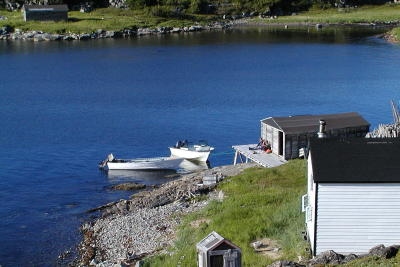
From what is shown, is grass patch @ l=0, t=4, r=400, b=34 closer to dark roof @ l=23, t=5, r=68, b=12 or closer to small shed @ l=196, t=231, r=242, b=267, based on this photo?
dark roof @ l=23, t=5, r=68, b=12

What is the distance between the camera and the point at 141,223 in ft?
125

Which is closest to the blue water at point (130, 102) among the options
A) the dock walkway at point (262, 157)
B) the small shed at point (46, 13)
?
the dock walkway at point (262, 157)

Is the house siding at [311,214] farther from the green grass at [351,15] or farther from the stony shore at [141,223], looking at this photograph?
the green grass at [351,15]

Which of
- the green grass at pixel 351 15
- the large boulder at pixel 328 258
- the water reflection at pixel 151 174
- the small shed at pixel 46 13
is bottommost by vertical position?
the water reflection at pixel 151 174

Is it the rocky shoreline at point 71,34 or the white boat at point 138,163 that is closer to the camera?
the white boat at point 138,163

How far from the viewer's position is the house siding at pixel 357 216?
25.3m

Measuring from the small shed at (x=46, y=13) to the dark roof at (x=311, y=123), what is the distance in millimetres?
116016

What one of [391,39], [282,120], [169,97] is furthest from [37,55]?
[282,120]

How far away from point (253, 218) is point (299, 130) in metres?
15.3

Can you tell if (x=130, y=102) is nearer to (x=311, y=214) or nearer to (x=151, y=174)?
(x=151, y=174)

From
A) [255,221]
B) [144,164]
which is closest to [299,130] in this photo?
[144,164]

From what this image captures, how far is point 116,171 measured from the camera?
52500 millimetres

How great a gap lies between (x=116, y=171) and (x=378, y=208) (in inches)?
1177

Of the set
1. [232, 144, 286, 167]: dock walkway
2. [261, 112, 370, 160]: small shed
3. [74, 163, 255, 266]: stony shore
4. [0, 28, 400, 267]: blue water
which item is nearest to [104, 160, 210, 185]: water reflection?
[0, 28, 400, 267]: blue water
